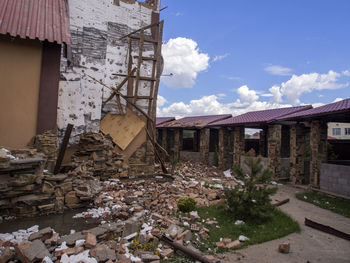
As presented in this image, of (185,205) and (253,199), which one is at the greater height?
(253,199)

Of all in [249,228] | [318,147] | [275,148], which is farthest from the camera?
[275,148]

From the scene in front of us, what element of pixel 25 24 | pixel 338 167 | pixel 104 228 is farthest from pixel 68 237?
pixel 338 167

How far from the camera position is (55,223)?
18.6 feet

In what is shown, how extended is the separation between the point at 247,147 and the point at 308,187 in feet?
26.0

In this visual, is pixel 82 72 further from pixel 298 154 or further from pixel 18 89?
pixel 298 154

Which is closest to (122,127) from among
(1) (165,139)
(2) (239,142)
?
(2) (239,142)

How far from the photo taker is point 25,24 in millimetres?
6789

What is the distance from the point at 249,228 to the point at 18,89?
290 inches

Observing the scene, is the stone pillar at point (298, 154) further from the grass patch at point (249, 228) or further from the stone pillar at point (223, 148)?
the grass patch at point (249, 228)

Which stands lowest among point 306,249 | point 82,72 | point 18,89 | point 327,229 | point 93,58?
point 306,249

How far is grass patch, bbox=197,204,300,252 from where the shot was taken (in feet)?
18.4

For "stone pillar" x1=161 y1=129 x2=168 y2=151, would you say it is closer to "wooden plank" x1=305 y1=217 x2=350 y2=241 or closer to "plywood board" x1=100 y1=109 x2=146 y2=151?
"plywood board" x1=100 y1=109 x2=146 y2=151

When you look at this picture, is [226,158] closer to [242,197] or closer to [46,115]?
[242,197]

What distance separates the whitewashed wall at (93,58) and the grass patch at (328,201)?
8.69 meters
